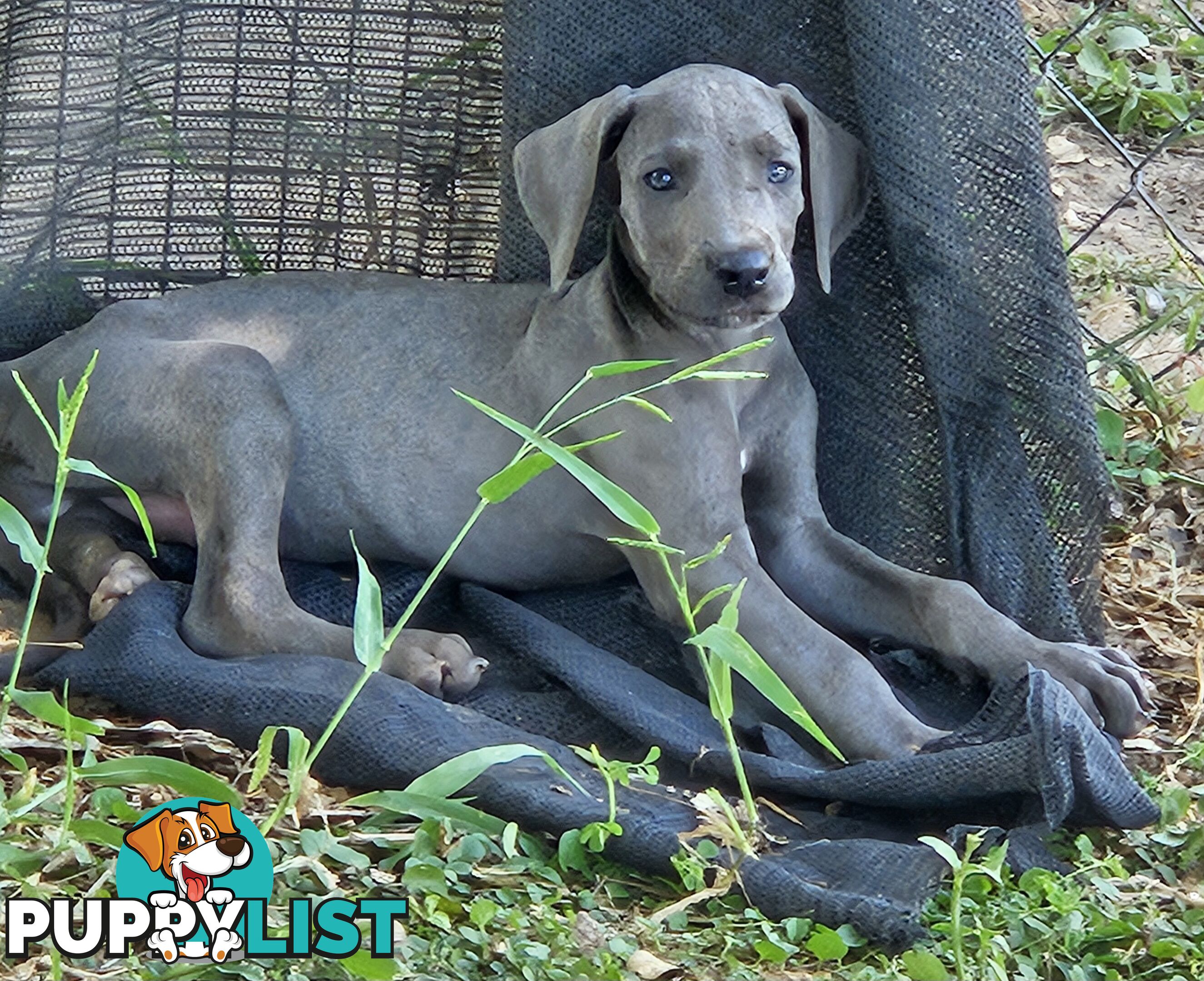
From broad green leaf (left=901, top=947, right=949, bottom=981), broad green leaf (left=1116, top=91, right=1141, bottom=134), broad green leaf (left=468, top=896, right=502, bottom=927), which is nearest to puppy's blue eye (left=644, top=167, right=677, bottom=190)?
broad green leaf (left=468, top=896, right=502, bottom=927)

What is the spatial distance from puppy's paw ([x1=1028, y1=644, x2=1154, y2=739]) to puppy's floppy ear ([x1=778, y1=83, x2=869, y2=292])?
2.64ft

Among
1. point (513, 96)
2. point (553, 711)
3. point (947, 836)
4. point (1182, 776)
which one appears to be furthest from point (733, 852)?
point (513, 96)

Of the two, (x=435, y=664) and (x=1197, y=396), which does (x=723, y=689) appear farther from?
(x=1197, y=396)

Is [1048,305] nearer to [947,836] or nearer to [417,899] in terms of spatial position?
[947,836]

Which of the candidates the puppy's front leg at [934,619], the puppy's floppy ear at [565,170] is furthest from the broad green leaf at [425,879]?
the puppy's floppy ear at [565,170]

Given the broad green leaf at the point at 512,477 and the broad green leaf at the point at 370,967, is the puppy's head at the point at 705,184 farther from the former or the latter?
the broad green leaf at the point at 370,967

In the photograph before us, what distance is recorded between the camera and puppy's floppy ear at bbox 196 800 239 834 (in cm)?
260

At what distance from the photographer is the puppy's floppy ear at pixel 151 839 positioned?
8.36 feet

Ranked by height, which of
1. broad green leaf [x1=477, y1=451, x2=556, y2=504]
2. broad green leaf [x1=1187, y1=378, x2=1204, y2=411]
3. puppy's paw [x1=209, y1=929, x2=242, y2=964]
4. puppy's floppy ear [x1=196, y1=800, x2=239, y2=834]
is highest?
broad green leaf [x1=477, y1=451, x2=556, y2=504]

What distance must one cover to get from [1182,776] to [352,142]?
2250 mm

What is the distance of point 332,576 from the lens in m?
3.79

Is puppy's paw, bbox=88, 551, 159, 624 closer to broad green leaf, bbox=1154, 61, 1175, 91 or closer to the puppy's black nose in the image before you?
the puppy's black nose

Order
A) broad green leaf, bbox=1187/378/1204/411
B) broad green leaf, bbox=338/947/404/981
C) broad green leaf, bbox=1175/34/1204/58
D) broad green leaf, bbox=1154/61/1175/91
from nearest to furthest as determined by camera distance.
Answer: broad green leaf, bbox=338/947/404/981 < broad green leaf, bbox=1187/378/1204/411 < broad green leaf, bbox=1154/61/1175/91 < broad green leaf, bbox=1175/34/1204/58

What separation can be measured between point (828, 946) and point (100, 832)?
1025 mm
